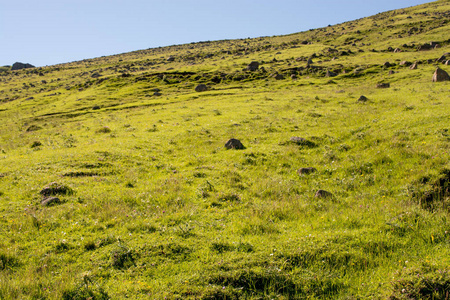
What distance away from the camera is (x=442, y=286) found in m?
6.29

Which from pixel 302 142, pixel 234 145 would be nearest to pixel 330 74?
pixel 302 142

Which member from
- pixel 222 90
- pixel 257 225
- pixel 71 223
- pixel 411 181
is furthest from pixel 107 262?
pixel 222 90

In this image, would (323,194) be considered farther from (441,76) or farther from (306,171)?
(441,76)

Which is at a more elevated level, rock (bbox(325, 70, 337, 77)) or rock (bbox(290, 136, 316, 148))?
rock (bbox(325, 70, 337, 77))

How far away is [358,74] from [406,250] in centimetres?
6056

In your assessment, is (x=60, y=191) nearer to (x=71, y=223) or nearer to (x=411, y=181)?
(x=71, y=223)

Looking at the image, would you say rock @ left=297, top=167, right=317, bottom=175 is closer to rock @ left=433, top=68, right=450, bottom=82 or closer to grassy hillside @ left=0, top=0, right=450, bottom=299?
grassy hillside @ left=0, top=0, right=450, bottom=299

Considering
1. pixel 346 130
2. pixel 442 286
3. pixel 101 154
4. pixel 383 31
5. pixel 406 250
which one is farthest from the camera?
pixel 383 31

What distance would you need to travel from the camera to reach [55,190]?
1316 centimetres

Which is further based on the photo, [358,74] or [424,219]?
[358,74]

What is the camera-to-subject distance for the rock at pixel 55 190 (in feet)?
42.7

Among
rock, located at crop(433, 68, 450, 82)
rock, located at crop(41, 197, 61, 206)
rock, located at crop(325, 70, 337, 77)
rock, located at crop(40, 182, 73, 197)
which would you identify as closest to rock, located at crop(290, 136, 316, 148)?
rock, located at crop(40, 182, 73, 197)

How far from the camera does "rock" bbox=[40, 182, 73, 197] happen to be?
13008 millimetres

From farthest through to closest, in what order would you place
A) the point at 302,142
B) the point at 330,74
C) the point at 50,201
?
the point at 330,74 < the point at 302,142 < the point at 50,201
